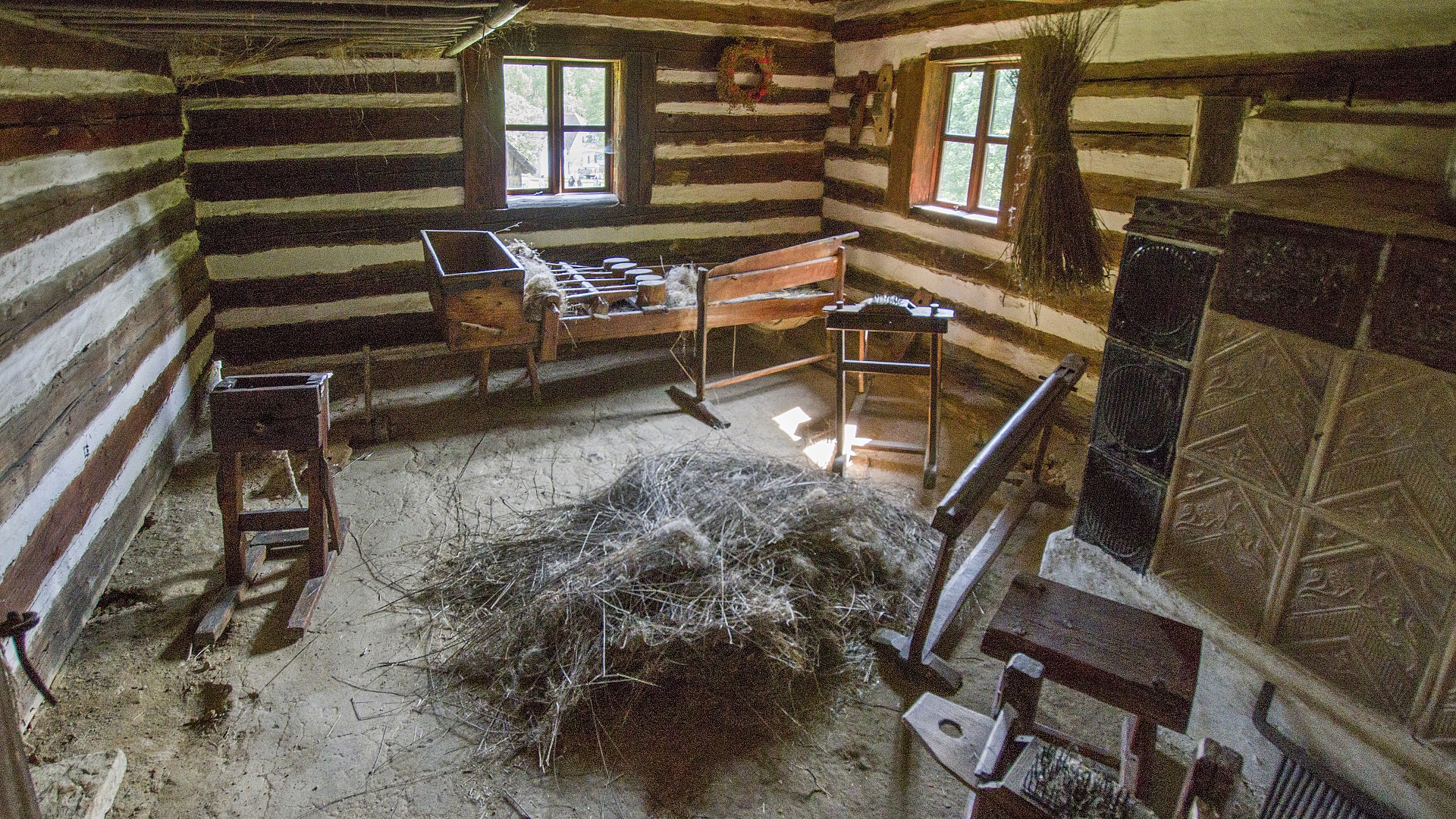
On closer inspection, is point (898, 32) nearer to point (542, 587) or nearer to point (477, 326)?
point (477, 326)

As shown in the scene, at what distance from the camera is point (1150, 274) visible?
2520 mm

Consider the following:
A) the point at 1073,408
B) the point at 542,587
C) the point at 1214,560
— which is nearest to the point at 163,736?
the point at 542,587

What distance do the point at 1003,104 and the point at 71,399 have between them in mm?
5532

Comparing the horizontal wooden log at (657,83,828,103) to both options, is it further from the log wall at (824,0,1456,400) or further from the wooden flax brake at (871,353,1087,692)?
the wooden flax brake at (871,353,1087,692)

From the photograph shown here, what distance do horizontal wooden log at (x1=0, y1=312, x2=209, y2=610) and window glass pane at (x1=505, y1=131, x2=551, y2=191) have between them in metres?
3.08

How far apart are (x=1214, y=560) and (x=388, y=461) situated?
418 cm

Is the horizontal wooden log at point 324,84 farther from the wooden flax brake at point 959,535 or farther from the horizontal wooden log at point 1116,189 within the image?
the wooden flax brake at point 959,535

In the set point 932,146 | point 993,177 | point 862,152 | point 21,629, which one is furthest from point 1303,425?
point 862,152

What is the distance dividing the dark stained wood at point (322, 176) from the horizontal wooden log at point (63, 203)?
82 centimetres

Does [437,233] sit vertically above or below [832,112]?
below

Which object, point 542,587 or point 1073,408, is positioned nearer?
point 542,587

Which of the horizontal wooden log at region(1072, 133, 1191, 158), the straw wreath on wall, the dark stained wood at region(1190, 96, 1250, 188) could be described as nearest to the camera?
the dark stained wood at region(1190, 96, 1250, 188)

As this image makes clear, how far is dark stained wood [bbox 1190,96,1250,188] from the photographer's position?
12.2 feet

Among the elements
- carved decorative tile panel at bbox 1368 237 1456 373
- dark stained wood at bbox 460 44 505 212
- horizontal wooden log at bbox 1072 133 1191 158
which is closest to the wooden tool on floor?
carved decorative tile panel at bbox 1368 237 1456 373
